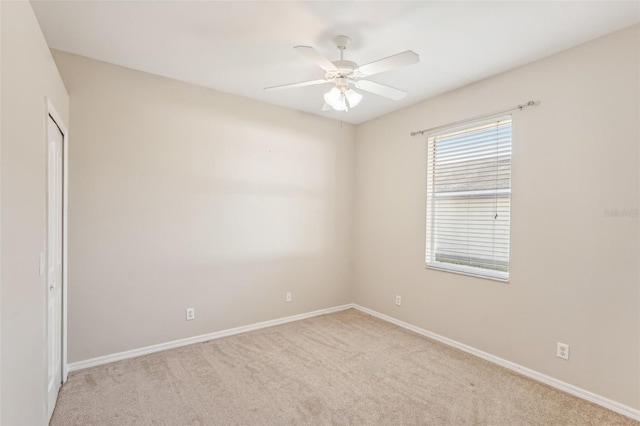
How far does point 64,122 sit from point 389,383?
129 inches

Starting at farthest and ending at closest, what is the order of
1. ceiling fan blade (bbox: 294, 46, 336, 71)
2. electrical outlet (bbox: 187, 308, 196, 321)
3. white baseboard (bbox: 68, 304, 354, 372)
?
electrical outlet (bbox: 187, 308, 196, 321)
white baseboard (bbox: 68, 304, 354, 372)
ceiling fan blade (bbox: 294, 46, 336, 71)

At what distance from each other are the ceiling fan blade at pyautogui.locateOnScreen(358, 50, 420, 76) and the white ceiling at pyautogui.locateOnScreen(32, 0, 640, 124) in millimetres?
343

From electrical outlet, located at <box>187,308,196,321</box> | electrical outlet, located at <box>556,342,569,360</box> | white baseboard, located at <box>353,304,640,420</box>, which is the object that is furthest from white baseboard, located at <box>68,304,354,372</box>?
electrical outlet, located at <box>556,342,569,360</box>

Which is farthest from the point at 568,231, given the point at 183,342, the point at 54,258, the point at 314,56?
the point at 54,258

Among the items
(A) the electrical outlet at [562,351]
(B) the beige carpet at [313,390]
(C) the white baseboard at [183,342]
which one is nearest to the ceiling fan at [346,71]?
(B) the beige carpet at [313,390]

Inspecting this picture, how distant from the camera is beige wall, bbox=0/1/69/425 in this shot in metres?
1.29

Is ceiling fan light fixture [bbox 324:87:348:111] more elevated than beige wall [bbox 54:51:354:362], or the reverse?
ceiling fan light fixture [bbox 324:87:348:111]

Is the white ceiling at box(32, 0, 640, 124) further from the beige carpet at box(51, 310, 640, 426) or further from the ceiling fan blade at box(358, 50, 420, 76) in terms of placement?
the beige carpet at box(51, 310, 640, 426)

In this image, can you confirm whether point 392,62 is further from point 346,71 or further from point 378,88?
point 378,88

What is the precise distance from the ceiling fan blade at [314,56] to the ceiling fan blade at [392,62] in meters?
0.21

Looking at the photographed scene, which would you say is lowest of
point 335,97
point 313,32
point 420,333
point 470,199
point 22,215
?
point 420,333

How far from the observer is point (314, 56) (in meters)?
1.98

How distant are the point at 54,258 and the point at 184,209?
113 cm

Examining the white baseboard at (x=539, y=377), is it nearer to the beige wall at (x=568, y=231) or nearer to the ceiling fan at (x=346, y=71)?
the beige wall at (x=568, y=231)
